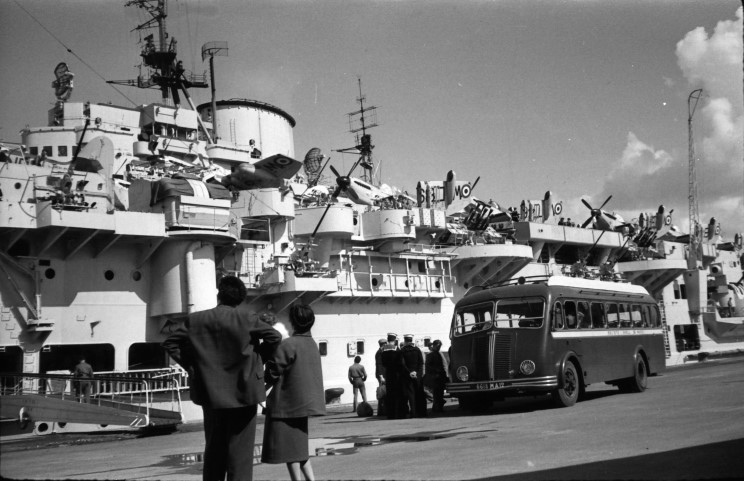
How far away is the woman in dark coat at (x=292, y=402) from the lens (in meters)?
5.81

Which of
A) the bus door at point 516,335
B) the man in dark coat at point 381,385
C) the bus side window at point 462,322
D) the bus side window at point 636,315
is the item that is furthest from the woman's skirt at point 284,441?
the bus side window at point 636,315

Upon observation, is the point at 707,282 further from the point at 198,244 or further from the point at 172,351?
the point at 172,351

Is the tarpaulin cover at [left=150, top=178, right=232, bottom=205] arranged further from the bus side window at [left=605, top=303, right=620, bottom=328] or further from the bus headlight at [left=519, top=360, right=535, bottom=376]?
the bus side window at [left=605, top=303, right=620, bottom=328]

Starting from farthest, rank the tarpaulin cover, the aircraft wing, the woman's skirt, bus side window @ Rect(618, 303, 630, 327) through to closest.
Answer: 1. the aircraft wing
2. the tarpaulin cover
3. bus side window @ Rect(618, 303, 630, 327)
4. the woman's skirt

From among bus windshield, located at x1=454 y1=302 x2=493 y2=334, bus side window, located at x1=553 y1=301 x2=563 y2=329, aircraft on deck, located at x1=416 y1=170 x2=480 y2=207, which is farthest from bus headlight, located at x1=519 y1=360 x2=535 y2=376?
aircraft on deck, located at x1=416 y1=170 x2=480 y2=207

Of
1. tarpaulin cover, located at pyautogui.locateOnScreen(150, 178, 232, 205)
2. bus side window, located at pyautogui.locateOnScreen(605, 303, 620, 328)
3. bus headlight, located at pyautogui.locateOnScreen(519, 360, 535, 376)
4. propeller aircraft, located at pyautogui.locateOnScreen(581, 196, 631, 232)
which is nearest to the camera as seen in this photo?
bus headlight, located at pyautogui.locateOnScreen(519, 360, 535, 376)

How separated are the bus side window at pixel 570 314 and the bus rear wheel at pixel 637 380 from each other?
10.3ft

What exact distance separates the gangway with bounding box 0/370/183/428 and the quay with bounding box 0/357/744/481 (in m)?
0.53

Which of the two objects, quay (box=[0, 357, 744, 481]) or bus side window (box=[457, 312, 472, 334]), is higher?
bus side window (box=[457, 312, 472, 334])

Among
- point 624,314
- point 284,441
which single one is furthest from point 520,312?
point 284,441

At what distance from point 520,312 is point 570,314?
1.25m

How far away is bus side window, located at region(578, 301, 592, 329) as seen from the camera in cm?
1565

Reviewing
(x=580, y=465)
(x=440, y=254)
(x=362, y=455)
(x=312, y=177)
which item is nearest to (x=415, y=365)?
(x=362, y=455)

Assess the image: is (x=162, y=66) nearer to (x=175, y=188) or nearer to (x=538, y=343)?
(x=175, y=188)
